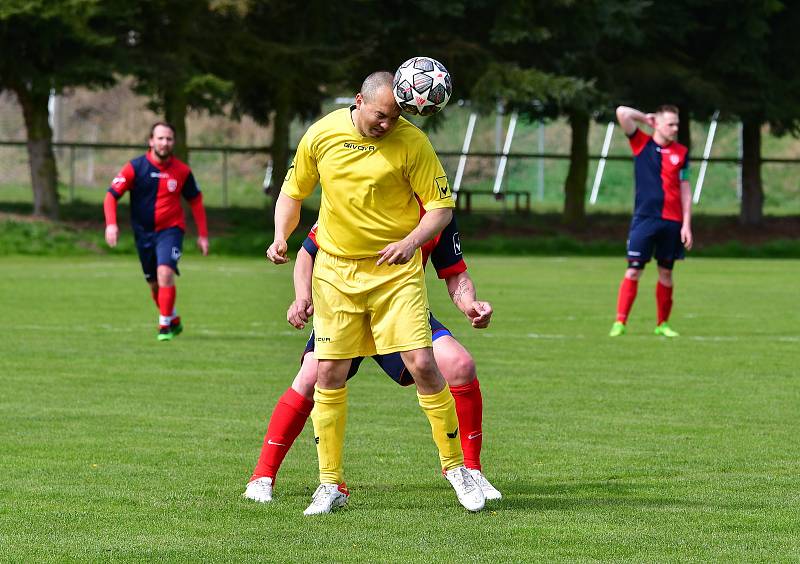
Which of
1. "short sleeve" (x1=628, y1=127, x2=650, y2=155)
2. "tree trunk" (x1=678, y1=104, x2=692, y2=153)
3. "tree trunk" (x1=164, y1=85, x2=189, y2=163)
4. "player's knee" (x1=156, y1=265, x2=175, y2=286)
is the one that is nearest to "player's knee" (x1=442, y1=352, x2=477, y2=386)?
"player's knee" (x1=156, y1=265, x2=175, y2=286)

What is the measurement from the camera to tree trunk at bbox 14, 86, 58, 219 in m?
37.6

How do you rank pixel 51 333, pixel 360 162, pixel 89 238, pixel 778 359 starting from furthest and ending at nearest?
1. pixel 89 238
2. pixel 51 333
3. pixel 778 359
4. pixel 360 162

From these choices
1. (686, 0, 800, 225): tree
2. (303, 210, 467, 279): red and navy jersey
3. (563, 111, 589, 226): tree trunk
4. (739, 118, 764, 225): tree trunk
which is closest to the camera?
(303, 210, 467, 279): red and navy jersey

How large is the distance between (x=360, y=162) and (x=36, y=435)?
3380 mm

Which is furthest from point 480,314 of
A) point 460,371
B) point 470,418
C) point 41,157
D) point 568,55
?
point 568,55

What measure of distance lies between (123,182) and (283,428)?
29.7ft

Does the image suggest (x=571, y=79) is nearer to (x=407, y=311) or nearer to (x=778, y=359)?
(x=778, y=359)

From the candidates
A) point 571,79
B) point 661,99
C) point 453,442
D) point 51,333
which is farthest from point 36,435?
point 661,99

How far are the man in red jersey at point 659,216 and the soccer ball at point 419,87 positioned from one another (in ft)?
32.5

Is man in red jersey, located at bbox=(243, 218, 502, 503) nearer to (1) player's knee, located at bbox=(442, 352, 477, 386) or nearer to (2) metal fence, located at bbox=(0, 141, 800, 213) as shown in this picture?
(1) player's knee, located at bbox=(442, 352, 477, 386)

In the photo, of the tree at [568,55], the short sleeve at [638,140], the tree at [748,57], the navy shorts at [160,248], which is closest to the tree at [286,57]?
the tree at [568,55]

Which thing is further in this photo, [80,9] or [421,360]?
[80,9]

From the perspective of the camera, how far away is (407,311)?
6.90m

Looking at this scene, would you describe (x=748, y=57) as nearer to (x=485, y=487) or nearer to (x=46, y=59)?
(x=46, y=59)
